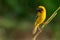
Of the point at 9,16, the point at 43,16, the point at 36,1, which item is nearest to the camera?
the point at 43,16

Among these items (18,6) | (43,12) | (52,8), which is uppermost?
(43,12)

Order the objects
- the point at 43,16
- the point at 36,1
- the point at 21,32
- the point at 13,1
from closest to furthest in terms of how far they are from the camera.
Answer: the point at 43,16 < the point at 36,1 < the point at 13,1 < the point at 21,32

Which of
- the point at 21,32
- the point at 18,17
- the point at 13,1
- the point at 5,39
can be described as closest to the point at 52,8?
the point at 13,1

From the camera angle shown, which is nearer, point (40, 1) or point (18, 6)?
point (40, 1)

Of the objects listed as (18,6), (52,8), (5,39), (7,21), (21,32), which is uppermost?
(52,8)

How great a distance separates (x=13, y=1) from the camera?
38.7 inches

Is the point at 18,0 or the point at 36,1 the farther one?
the point at 18,0

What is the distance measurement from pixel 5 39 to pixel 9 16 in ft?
0.57

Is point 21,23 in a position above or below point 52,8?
below

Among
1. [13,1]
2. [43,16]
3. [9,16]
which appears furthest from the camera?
[9,16]

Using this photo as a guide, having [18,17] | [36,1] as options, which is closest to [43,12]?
[36,1]

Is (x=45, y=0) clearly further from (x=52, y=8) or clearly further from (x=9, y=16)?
(x=9, y=16)

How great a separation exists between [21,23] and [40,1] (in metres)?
0.74

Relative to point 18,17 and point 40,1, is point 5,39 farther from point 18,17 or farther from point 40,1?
point 40,1
